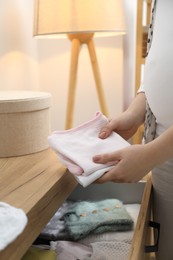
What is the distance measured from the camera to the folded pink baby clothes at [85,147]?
629 mm

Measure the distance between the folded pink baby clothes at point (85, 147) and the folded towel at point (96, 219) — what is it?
0.27 metres

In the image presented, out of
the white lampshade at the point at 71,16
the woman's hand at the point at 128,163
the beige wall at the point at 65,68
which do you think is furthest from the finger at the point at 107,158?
the beige wall at the point at 65,68

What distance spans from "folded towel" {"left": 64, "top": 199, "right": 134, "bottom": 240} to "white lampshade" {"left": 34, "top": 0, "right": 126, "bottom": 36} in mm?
611

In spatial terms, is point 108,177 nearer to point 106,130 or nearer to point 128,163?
point 128,163

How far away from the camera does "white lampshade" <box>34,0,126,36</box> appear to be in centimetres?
114

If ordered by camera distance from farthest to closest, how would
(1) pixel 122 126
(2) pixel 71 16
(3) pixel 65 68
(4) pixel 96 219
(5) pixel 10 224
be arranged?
(3) pixel 65 68
(2) pixel 71 16
(4) pixel 96 219
(1) pixel 122 126
(5) pixel 10 224

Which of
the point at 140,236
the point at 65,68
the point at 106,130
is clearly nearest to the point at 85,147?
the point at 106,130

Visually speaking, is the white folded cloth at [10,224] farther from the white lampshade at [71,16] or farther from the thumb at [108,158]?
the white lampshade at [71,16]


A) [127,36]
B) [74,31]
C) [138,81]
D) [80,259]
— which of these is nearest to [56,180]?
[80,259]

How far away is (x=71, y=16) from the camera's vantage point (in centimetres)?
114

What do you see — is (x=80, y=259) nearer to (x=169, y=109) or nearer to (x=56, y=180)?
(x=56, y=180)

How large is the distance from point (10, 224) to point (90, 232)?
0.48 metres

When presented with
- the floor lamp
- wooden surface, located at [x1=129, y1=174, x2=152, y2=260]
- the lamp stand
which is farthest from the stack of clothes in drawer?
the floor lamp

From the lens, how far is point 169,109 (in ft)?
2.24
